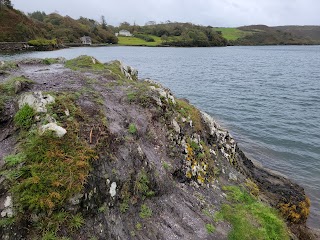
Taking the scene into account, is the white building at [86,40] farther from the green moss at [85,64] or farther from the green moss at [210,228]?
the green moss at [210,228]

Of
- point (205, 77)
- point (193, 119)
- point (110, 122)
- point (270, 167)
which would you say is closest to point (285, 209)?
point (193, 119)

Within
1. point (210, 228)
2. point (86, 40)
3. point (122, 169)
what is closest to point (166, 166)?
point (122, 169)

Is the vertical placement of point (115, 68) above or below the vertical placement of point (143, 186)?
above

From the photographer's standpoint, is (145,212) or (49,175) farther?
(145,212)

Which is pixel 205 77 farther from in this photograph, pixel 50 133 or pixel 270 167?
pixel 50 133

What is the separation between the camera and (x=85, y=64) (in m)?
20.2

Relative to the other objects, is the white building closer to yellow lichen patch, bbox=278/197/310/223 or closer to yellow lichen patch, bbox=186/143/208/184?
yellow lichen patch, bbox=186/143/208/184

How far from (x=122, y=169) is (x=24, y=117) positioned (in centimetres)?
412

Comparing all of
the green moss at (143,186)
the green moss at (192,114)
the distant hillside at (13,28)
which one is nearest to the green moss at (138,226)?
the green moss at (143,186)

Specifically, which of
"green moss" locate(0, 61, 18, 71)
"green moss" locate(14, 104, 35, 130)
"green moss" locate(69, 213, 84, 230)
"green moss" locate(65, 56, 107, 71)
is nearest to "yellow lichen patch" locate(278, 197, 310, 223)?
"green moss" locate(69, 213, 84, 230)

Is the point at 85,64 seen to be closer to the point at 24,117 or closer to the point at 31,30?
the point at 24,117

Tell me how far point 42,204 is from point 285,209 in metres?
11.7

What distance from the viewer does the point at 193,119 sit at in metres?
15.4

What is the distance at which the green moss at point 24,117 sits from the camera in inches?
404
